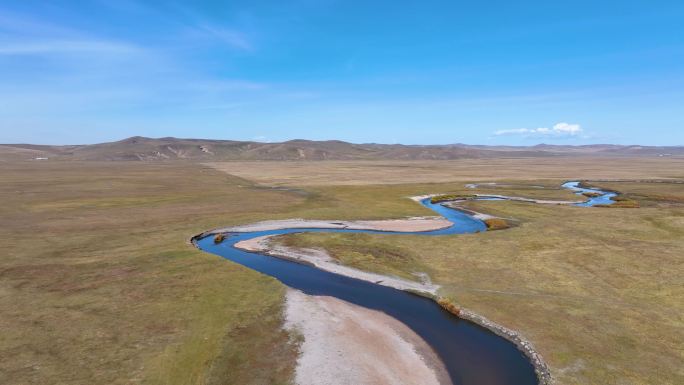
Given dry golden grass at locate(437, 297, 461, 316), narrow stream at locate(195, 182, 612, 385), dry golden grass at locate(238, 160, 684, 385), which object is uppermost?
dry golden grass at locate(238, 160, 684, 385)

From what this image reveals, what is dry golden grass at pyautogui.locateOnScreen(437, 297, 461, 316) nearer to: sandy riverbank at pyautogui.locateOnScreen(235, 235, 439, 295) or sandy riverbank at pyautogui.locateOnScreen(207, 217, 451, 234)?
sandy riverbank at pyautogui.locateOnScreen(235, 235, 439, 295)

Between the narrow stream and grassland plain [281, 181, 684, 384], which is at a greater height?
grassland plain [281, 181, 684, 384]

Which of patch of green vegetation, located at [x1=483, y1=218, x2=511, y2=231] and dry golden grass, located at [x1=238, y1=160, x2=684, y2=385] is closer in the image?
dry golden grass, located at [x1=238, y1=160, x2=684, y2=385]

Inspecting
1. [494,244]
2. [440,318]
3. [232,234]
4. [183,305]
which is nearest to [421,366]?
[440,318]

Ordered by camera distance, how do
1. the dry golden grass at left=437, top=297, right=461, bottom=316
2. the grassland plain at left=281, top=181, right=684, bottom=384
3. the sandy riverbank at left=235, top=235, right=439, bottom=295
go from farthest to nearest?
the sandy riverbank at left=235, top=235, right=439, bottom=295, the dry golden grass at left=437, top=297, right=461, bottom=316, the grassland plain at left=281, top=181, right=684, bottom=384

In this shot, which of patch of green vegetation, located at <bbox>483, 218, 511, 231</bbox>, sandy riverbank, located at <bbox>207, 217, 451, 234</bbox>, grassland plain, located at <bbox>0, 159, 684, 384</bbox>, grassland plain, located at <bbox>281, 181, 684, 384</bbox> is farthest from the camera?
sandy riverbank, located at <bbox>207, 217, 451, 234</bbox>

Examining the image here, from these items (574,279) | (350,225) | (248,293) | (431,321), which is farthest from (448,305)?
(350,225)

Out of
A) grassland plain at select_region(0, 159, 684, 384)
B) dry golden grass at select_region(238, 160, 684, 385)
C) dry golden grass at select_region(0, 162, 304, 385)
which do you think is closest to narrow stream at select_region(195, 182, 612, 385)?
dry golden grass at select_region(238, 160, 684, 385)
